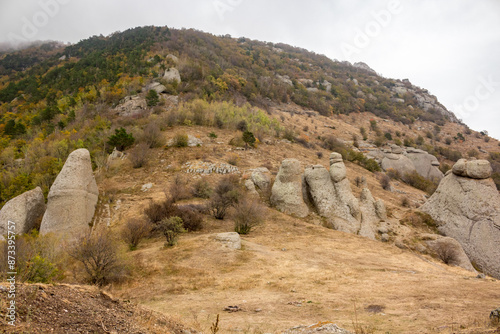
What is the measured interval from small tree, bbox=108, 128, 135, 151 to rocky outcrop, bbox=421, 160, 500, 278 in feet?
68.4

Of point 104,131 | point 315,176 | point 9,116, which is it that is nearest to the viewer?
point 315,176

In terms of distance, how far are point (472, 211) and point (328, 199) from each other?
284 inches

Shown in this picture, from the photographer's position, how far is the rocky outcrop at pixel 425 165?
29.7m

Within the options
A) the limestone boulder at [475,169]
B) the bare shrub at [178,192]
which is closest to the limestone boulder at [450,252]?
the limestone boulder at [475,169]

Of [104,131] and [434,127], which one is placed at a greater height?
[434,127]

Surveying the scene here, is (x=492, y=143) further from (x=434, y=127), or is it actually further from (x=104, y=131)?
(x=104, y=131)

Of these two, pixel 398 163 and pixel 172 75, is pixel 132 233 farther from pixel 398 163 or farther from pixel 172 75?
pixel 398 163

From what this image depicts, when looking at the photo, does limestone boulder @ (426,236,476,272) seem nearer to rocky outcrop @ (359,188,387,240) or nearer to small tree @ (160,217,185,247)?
rocky outcrop @ (359,188,387,240)

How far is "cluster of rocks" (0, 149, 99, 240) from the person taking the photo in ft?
32.8

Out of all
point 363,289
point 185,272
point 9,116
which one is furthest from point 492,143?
point 9,116

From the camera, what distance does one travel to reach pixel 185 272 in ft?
25.1

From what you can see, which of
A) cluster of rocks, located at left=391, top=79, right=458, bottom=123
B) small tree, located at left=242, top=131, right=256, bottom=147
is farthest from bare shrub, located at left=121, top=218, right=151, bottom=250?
cluster of rocks, located at left=391, top=79, right=458, bottom=123

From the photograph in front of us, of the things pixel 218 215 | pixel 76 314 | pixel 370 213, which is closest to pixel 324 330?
pixel 76 314

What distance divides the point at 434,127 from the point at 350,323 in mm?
54874
